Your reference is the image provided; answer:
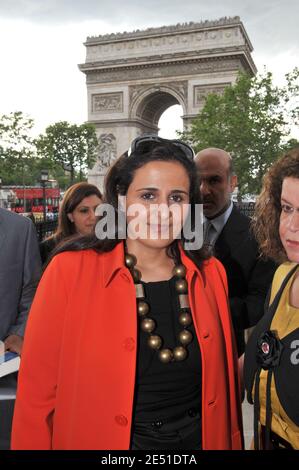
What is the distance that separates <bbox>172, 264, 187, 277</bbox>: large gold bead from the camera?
77.9 inches

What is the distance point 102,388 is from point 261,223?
1.12 metres

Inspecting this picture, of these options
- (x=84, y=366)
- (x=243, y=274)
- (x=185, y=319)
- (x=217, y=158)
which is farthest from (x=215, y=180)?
(x=84, y=366)

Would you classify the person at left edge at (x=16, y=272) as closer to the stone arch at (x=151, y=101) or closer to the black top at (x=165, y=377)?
the black top at (x=165, y=377)

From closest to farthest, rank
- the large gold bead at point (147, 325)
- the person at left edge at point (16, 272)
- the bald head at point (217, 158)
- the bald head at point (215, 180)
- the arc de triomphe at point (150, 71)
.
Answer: the large gold bead at point (147, 325) < the person at left edge at point (16, 272) < the bald head at point (215, 180) < the bald head at point (217, 158) < the arc de triomphe at point (150, 71)

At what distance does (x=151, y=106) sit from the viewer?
41438 mm

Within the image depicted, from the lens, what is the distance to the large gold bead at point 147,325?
180 centimetres

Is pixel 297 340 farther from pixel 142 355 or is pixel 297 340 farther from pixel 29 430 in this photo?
pixel 29 430

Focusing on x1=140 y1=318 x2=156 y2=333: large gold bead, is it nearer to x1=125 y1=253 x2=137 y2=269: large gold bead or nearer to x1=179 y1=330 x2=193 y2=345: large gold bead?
x1=179 y1=330 x2=193 y2=345: large gold bead

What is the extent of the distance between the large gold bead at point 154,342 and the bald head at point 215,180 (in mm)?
1912

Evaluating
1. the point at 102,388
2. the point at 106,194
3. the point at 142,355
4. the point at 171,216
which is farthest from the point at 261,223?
the point at 102,388

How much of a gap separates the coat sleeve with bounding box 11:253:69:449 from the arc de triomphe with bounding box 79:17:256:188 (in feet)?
114

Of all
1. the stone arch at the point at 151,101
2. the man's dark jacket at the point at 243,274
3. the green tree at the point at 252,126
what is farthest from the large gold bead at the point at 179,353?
the stone arch at the point at 151,101

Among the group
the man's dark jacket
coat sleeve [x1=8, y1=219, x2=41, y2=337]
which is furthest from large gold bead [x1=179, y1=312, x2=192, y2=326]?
coat sleeve [x1=8, y1=219, x2=41, y2=337]

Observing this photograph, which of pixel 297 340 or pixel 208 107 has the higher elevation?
pixel 208 107
